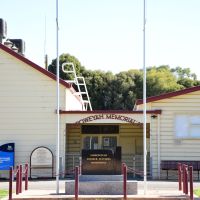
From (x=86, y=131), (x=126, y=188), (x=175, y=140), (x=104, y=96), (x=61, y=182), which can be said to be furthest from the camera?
(x=104, y=96)

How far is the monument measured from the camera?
19094 millimetres

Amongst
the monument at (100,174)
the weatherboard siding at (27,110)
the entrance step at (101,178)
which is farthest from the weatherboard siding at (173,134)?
the entrance step at (101,178)

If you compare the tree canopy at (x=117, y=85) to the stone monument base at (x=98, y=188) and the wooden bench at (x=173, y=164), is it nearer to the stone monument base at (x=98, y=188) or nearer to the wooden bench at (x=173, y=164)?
the wooden bench at (x=173, y=164)

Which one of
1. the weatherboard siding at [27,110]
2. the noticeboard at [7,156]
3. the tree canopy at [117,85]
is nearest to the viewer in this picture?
the noticeboard at [7,156]

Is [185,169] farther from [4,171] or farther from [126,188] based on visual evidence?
[4,171]

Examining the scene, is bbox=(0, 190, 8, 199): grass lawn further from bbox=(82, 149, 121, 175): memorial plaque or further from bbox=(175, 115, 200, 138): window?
bbox=(175, 115, 200, 138): window

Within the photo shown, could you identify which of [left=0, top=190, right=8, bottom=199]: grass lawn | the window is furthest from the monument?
the window

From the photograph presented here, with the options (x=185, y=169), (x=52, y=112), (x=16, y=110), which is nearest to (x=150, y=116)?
(x=52, y=112)

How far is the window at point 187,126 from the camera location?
1121 inches

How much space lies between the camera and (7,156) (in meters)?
28.5

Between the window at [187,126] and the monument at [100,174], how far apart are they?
889 cm

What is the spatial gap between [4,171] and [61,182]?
16.5 ft

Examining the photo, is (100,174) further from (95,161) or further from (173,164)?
(173,164)

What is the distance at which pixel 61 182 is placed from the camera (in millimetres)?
25156
